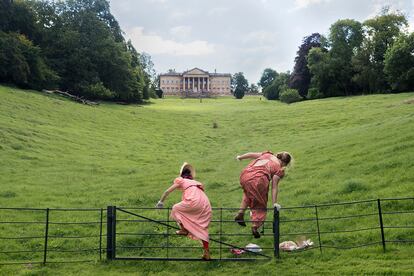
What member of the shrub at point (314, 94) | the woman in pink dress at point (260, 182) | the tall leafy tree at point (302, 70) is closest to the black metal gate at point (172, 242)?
the woman in pink dress at point (260, 182)

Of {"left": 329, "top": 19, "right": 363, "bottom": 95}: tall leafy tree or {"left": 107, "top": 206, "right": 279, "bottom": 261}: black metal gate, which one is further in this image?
{"left": 329, "top": 19, "right": 363, "bottom": 95}: tall leafy tree

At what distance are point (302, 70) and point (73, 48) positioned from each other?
4519 centimetres

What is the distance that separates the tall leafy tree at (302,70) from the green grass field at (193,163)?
41.6m

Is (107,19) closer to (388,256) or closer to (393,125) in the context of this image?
(393,125)

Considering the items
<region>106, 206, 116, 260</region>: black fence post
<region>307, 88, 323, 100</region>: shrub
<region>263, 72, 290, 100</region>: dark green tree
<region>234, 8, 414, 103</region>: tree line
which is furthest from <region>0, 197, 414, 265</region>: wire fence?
<region>263, 72, 290, 100</region>: dark green tree

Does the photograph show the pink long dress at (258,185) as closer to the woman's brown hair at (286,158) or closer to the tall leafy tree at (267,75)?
the woman's brown hair at (286,158)

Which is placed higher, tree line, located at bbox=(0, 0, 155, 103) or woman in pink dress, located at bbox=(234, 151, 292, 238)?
tree line, located at bbox=(0, 0, 155, 103)

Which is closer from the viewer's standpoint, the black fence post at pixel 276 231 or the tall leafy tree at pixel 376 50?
the black fence post at pixel 276 231

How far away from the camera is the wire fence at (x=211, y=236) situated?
10.7 metres

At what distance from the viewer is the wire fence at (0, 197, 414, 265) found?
1069 centimetres

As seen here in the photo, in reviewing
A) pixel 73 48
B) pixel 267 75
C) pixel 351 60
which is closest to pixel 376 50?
pixel 351 60

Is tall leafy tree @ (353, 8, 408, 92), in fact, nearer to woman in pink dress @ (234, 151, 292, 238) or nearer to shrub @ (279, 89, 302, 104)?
shrub @ (279, 89, 302, 104)

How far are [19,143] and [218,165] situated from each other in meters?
12.3

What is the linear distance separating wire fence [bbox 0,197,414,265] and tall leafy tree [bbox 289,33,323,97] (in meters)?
76.1
